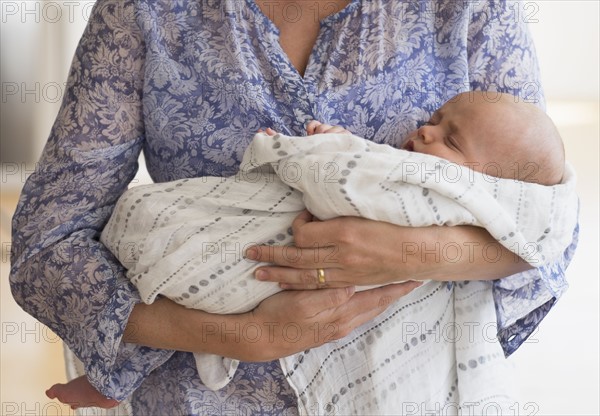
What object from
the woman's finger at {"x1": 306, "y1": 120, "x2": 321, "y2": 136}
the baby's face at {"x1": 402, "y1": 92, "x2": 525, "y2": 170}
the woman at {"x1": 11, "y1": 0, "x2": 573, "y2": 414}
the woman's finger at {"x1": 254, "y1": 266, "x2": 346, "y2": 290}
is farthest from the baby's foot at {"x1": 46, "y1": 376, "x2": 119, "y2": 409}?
the baby's face at {"x1": 402, "y1": 92, "x2": 525, "y2": 170}

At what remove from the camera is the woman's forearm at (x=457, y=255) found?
1.29 meters

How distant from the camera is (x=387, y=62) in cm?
147

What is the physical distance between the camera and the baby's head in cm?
136

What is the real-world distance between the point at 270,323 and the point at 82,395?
393mm

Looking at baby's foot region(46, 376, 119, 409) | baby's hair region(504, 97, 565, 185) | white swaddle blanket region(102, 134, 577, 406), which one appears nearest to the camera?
white swaddle blanket region(102, 134, 577, 406)

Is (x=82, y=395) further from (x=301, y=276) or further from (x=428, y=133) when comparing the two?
(x=428, y=133)

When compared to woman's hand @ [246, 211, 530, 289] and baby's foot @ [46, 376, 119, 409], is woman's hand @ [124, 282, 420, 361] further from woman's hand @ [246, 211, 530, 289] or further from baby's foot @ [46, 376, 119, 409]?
baby's foot @ [46, 376, 119, 409]

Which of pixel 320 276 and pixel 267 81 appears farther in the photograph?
pixel 267 81

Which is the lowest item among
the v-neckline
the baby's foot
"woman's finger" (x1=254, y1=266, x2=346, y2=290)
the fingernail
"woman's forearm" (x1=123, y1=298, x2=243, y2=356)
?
Result: the baby's foot

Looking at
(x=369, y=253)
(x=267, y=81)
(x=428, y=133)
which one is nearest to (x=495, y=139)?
(x=428, y=133)

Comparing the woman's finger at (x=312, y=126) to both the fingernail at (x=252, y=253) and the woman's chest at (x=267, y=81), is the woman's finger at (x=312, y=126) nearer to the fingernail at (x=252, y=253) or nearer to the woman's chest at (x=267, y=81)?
the woman's chest at (x=267, y=81)

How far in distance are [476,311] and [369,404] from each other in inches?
9.2

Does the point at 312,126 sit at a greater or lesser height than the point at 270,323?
greater

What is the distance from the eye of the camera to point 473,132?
1.37 metres
